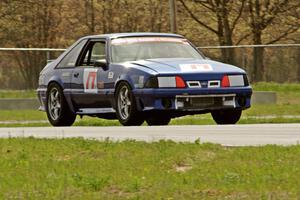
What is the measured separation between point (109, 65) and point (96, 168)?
6.21m

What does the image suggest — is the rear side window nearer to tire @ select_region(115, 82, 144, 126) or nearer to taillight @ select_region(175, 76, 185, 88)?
tire @ select_region(115, 82, 144, 126)

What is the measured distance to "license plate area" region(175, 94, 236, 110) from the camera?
542 inches

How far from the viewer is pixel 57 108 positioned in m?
15.8

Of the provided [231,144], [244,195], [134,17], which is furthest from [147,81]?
[134,17]

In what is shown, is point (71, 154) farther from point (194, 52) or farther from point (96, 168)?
point (194, 52)

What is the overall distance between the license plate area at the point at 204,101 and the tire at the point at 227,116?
64 centimetres

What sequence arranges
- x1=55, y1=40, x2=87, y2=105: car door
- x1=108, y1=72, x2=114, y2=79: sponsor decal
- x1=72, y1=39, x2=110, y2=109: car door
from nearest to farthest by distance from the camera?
x1=108, y1=72, x2=114, y2=79: sponsor decal, x1=72, y1=39, x2=110, y2=109: car door, x1=55, y1=40, x2=87, y2=105: car door

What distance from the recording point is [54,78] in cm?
1589

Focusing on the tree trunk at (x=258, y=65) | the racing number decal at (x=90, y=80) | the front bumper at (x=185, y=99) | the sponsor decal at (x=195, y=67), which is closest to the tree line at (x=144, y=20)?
the tree trunk at (x=258, y=65)

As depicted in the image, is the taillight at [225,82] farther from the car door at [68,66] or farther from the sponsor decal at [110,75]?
the car door at [68,66]

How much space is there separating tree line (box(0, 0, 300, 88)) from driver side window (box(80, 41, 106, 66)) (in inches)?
593

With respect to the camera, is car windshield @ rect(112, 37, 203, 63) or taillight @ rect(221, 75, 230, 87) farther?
car windshield @ rect(112, 37, 203, 63)

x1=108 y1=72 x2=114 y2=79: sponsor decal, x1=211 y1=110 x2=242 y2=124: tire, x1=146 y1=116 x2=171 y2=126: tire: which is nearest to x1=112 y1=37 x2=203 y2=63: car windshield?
x1=108 y1=72 x2=114 y2=79: sponsor decal

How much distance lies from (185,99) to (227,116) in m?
1.42
